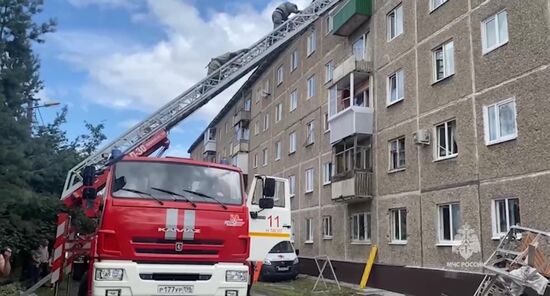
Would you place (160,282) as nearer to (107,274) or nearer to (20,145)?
(107,274)

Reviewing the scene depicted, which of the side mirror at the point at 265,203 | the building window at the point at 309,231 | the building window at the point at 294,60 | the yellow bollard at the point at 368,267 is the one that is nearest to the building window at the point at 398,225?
the yellow bollard at the point at 368,267

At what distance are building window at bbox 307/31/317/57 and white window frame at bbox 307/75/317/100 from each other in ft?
4.73

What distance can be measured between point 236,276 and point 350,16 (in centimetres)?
1587

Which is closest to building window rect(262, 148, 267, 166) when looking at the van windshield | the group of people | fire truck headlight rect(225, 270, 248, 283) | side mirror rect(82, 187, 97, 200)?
the van windshield

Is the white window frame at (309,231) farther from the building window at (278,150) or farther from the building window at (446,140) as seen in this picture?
the building window at (446,140)

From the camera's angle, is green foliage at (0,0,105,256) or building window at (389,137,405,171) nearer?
green foliage at (0,0,105,256)

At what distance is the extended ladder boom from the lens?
18531 mm

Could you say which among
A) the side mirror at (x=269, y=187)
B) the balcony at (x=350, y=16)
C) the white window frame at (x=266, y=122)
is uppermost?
the balcony at (x=350, y=16)

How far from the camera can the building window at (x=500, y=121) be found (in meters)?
13.2

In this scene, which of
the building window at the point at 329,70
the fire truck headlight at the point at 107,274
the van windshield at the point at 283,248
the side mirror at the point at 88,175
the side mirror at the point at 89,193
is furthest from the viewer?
the building window at the point at 329,70

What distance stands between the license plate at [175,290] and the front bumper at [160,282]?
0.14 feet

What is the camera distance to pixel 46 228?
47.5 ft

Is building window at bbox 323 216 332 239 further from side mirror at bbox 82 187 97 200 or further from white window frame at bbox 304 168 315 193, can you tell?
side mirror at bbox 82 187 97 200

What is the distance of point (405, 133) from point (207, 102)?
8992mm
